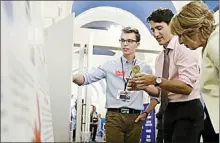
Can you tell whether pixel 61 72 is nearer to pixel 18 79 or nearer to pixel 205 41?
pixel 205 41

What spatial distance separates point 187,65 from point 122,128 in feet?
2.03

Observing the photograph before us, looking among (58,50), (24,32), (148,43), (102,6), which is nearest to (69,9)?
(148,43)

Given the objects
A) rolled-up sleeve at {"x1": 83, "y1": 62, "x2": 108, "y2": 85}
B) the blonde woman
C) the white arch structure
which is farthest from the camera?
the white arch structure

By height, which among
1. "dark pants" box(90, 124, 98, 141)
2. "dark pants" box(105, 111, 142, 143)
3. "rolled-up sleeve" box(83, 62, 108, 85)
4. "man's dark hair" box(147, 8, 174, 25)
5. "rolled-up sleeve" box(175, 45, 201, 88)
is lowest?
"dark pants" box(90, 124, 98, 141)

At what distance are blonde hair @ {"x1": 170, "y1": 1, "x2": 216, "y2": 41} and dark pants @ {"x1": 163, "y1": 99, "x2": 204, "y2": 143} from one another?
333 millimetres

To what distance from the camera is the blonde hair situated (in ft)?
4.89

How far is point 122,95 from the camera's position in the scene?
2.11 meters

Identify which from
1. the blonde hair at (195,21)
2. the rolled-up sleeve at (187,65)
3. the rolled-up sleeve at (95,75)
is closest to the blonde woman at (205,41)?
the blonde hair at (195,21)

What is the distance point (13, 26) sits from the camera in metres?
0.54

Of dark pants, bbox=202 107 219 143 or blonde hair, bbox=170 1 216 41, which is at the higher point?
blonde hair, bbox=170 1 216 41

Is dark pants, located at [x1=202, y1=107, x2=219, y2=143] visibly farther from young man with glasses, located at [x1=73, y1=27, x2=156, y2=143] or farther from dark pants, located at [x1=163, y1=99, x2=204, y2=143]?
young man with glasses, located at [x1=73, y1=27, x2=156, y2=143]

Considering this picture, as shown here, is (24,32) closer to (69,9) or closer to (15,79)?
(15,79)

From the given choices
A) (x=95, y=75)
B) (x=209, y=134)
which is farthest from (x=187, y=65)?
(x=95, y=75)

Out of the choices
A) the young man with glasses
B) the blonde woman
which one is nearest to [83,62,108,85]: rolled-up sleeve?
the young man with glasses
